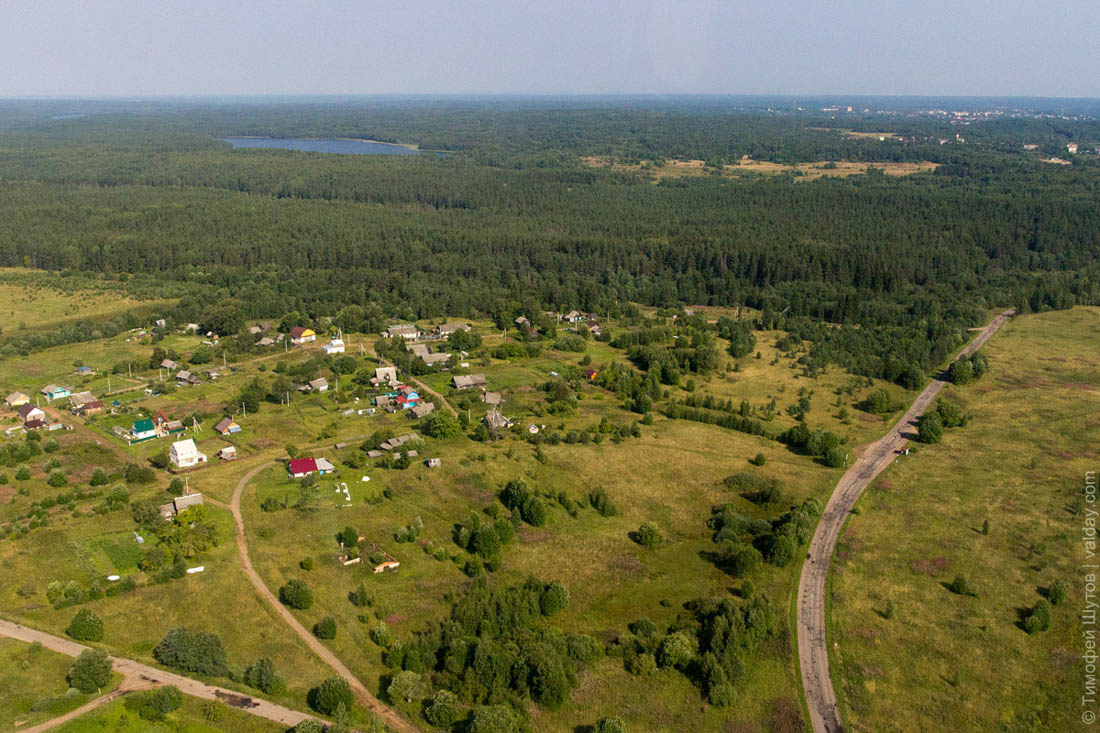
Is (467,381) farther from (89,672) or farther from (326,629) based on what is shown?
(89,672)

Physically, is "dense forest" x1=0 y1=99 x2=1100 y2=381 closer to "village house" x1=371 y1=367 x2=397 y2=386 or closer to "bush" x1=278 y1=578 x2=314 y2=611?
"village house" x1=371 y1=367 x2=397 y2=386

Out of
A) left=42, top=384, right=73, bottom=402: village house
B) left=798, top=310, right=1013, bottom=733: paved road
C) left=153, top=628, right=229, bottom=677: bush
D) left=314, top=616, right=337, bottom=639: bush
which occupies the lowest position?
left=798, top=310, right=1013, bottom=733: paved road

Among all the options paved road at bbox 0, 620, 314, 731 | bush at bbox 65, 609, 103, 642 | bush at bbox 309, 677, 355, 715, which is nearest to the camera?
paved road at bbox 0, 620, 314, 731

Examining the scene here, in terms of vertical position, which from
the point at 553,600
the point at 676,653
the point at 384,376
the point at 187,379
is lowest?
the point at 676,653

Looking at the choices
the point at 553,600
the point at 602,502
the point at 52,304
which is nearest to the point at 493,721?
the point at 553,600

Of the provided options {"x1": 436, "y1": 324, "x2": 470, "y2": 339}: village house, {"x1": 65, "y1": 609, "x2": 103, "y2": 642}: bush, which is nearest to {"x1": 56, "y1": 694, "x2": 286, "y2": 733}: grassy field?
{"x1": 65, "y1": 609, "x2": 103, "y2": 642}: bush

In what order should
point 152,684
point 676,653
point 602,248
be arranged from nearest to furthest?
point 152,684 < point 676,653 < point 602,248

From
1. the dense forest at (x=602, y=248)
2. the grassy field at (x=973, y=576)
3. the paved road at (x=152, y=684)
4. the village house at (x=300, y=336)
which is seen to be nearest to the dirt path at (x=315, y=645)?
the paved road at (x=152, y=684)
